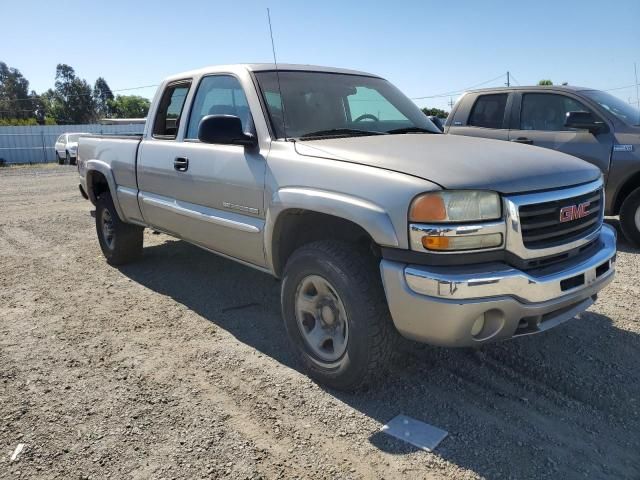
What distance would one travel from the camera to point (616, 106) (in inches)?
253

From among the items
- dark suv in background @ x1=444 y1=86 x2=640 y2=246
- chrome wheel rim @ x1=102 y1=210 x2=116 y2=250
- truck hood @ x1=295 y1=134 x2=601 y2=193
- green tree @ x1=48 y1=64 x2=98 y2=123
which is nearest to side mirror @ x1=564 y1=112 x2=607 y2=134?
dark suv in background @ x1=444 y1=86 x2=640 y2=246

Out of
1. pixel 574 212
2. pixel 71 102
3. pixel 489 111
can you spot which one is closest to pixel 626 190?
pixel 489 111

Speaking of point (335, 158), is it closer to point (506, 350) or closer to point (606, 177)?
point (506, 350)

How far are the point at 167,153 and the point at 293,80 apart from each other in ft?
4.19

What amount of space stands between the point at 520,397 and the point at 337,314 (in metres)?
1.13

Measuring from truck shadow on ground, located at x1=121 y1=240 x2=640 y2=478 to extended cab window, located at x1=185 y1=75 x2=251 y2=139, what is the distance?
158cm

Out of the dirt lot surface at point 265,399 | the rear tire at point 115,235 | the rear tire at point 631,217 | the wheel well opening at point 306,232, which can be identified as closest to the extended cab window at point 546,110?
the rear tire at point 631,217

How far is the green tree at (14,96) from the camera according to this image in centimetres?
7744

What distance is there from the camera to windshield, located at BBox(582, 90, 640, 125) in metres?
6.20

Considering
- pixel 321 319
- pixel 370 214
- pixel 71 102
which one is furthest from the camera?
pixel 71 102

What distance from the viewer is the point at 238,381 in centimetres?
320

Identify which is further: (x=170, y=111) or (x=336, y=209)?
(x=170, y=111)

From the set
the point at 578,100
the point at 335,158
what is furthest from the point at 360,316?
the point at 578,100

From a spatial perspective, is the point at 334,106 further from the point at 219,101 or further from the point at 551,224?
the point at 551,224
